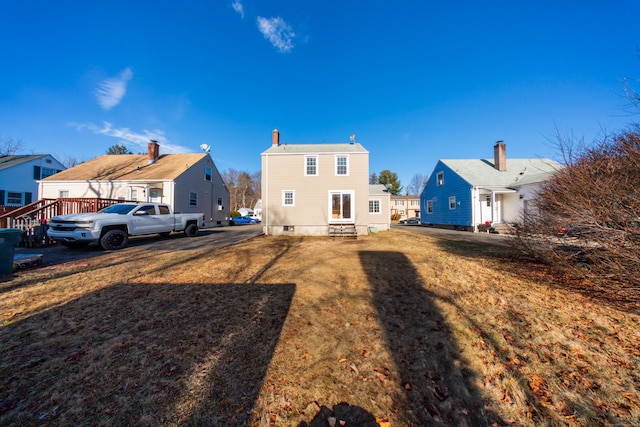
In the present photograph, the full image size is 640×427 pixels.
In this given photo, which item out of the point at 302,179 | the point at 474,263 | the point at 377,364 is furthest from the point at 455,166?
the point at 377,364

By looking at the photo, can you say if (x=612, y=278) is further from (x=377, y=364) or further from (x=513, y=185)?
(x=513, y=185)

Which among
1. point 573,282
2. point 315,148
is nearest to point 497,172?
point 315,148

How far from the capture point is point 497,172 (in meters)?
21.9

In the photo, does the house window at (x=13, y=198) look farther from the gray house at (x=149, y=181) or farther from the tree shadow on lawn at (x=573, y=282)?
the tree shadow on lawn at (x=573, y=282)

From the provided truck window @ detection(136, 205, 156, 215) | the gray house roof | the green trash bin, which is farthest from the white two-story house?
the gray house roof

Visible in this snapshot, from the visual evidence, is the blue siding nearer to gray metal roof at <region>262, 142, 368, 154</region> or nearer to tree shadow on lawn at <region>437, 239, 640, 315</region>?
gray metal roof at <region>262, 142, 368, 154</region>

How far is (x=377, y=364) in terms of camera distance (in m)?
3.04

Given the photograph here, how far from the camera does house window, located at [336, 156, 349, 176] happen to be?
1521 cm

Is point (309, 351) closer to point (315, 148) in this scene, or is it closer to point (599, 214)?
point (599, 214)

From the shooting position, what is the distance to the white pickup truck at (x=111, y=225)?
8.84 meters

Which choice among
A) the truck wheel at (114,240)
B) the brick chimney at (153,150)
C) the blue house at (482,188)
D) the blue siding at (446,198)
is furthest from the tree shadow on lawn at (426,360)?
the brick chimney at (153,150)

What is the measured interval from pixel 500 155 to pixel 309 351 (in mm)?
25679

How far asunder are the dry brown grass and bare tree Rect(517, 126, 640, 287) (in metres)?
0.78

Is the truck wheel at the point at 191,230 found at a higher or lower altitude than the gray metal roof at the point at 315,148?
lower
